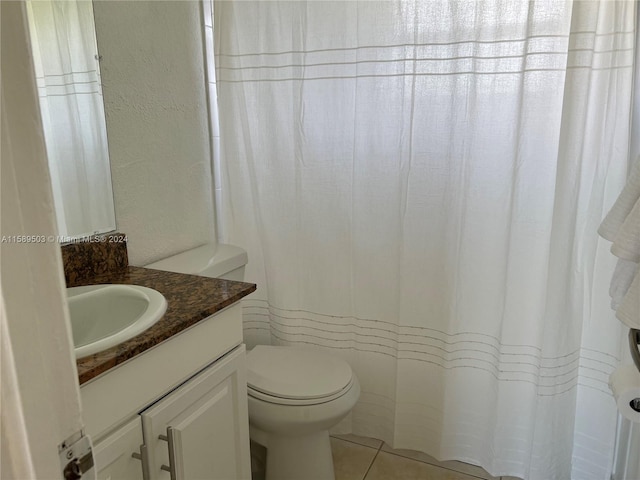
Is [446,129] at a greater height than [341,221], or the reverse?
[446,129]

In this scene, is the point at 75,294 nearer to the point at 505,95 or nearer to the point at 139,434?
the point at 139,434

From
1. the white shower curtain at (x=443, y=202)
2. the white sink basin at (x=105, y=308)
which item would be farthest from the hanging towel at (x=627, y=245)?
the white sink basin at (x=105, y=308)

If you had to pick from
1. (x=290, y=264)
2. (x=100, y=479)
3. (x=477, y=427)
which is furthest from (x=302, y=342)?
(x=100, y=479)

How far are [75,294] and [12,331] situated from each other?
99cm

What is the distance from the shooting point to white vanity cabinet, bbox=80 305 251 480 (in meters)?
0.94

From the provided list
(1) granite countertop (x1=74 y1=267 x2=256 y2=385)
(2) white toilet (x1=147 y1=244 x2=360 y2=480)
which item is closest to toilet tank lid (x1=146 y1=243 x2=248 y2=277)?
(2) white toilet (x1=147 y1=244 x2=360 y2=480)

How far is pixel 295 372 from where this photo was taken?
1.64 metres

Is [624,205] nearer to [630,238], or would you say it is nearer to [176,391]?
[630,238]

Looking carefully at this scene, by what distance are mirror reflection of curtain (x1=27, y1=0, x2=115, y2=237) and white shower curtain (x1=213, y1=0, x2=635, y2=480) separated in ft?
1.82

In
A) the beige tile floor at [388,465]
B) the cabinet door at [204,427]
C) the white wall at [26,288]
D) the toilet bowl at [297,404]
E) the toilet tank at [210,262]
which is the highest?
the white wall at [26,288]

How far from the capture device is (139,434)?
1013 millimetres

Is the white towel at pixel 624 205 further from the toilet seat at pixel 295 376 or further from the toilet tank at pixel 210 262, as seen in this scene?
the toilet tank at pixel 210 262

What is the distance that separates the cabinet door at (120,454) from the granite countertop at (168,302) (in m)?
0.17

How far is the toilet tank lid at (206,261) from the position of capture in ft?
5.20
